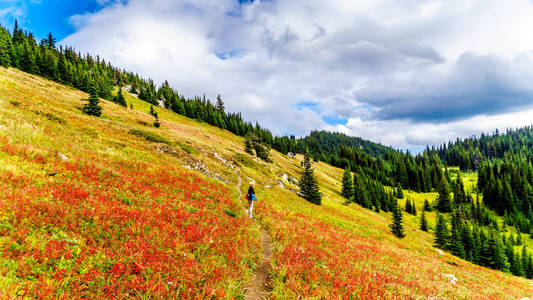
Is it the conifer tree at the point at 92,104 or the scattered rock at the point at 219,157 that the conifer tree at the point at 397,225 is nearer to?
the scattered rock at the point at 219,157

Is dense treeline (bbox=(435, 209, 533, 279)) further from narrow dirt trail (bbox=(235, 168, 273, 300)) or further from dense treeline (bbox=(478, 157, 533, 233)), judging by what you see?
narrow dirt trail (bbox=(235, 168, 273, 300))

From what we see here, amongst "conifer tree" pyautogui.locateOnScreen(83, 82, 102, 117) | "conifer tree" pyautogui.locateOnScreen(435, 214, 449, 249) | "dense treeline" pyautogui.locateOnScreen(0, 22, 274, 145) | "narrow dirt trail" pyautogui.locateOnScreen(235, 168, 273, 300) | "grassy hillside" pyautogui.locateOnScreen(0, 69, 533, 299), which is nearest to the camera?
"grassy hillside" pyautogui.locateOnScreen(0, 69, 533, 299)

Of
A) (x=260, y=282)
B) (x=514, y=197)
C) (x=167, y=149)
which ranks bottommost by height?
(x=260, y=282)

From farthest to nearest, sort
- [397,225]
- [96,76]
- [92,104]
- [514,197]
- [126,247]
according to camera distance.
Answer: [96,76]
[514,197]
[92,104]
[397,225]
[126,247]

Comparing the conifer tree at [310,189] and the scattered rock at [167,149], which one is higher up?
the scattered rock at [167,149]

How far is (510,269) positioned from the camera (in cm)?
5184

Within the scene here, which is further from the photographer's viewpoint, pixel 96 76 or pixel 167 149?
pixel 96 76

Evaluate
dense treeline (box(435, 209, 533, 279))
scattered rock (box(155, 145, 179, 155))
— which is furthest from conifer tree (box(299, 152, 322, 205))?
dense treeline (box(435, 209, 533, 279))

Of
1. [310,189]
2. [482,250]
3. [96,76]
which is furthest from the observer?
[96,76]

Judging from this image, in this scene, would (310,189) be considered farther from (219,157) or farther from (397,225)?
(219,157)

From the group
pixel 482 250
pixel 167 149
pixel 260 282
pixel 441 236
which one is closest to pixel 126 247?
pixel 260 282

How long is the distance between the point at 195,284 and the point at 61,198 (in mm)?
6951

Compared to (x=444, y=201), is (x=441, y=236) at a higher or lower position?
lower

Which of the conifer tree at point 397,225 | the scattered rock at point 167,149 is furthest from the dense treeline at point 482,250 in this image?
the scattered rock at point 167,149
